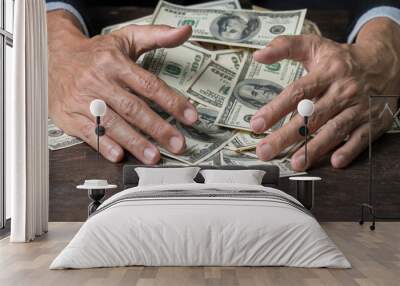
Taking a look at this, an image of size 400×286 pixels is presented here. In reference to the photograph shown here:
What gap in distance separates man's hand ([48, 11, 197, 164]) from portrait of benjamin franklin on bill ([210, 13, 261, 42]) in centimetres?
42

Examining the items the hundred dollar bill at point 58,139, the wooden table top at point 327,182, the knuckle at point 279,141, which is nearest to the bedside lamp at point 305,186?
the knuckle at point 279,141

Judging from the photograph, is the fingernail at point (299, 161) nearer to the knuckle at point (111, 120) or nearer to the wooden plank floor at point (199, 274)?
the wooden plank floor at point (199, 274)

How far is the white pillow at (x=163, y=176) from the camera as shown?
210 inches

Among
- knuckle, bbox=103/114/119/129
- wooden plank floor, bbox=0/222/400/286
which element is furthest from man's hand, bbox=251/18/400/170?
wooden plank floor, bbox=0/222/400/286

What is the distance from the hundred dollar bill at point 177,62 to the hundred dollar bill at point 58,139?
997mm

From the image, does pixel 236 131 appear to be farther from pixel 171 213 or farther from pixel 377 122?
pixel 171 213

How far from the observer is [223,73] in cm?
582

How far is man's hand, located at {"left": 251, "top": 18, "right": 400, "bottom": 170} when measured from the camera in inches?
209

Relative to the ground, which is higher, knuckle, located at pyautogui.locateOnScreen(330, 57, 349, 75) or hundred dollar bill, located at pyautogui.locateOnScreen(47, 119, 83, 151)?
knuckle, located at pyautogui.locateOnScreen(330, 57, 349, 75)

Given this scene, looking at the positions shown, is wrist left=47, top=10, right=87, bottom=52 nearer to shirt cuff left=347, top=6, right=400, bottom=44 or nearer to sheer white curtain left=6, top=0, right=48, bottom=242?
sheer white curtain left=6, top=0, right=48, bottom=242

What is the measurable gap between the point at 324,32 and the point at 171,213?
10.6 ft

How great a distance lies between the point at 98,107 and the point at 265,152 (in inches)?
63.2

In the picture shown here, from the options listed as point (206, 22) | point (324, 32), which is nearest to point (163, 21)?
point (206, 22)

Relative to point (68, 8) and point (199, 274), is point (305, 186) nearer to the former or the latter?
point (199, 274)
